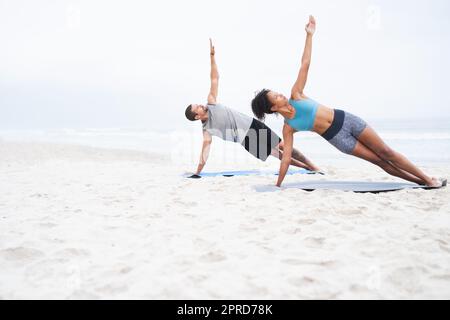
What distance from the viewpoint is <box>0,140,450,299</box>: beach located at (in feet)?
5.95

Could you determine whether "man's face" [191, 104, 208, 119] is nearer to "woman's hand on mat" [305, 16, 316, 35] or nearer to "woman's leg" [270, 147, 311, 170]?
"woman's leg" [270, 147, 311, 170]

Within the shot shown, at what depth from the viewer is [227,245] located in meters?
2.39

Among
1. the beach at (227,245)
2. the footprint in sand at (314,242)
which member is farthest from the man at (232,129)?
the footprint in sand at (314,242)

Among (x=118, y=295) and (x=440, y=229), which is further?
(x=440, y=229)

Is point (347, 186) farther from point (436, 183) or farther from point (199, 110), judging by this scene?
point (199, 110)

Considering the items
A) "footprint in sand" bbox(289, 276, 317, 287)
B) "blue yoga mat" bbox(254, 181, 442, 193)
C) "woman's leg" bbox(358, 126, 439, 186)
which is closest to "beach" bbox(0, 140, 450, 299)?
"footprint in sand" bbox(289, 276, 317, 287)

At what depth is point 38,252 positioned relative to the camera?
2316mm

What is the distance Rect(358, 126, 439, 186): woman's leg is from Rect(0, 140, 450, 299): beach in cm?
31

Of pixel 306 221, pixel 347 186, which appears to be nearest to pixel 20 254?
pixel 306 221

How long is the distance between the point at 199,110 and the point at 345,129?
2227mm

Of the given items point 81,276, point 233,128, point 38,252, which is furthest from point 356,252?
point 233,128
